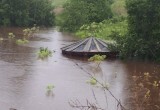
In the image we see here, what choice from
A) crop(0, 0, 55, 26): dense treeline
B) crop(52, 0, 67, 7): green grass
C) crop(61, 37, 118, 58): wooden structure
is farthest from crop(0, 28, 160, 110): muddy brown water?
crop(52, 0, 67, 7): green grass

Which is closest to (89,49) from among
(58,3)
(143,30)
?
(143,30)

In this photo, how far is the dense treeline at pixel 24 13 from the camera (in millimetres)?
30938

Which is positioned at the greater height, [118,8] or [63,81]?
[118,8]

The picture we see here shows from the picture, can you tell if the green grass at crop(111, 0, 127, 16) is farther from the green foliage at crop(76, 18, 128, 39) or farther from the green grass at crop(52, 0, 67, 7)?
the green foliage at crop(76, 18, 128, 39)

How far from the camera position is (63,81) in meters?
11.6

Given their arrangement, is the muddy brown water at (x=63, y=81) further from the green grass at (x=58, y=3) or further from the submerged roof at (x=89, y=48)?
the green grass at (x=58, y=3)

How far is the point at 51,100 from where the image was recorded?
9539 millimetres

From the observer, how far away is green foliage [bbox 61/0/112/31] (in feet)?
90.5

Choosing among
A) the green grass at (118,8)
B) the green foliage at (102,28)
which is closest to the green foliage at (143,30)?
the green foliage at (102,28)

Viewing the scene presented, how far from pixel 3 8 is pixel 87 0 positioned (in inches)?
249

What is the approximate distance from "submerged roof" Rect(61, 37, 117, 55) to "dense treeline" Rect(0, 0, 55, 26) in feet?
50.3

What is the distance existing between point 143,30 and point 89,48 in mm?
2227

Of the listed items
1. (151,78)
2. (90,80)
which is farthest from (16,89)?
(151,78)

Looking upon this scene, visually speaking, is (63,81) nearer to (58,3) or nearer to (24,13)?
(24,13)
